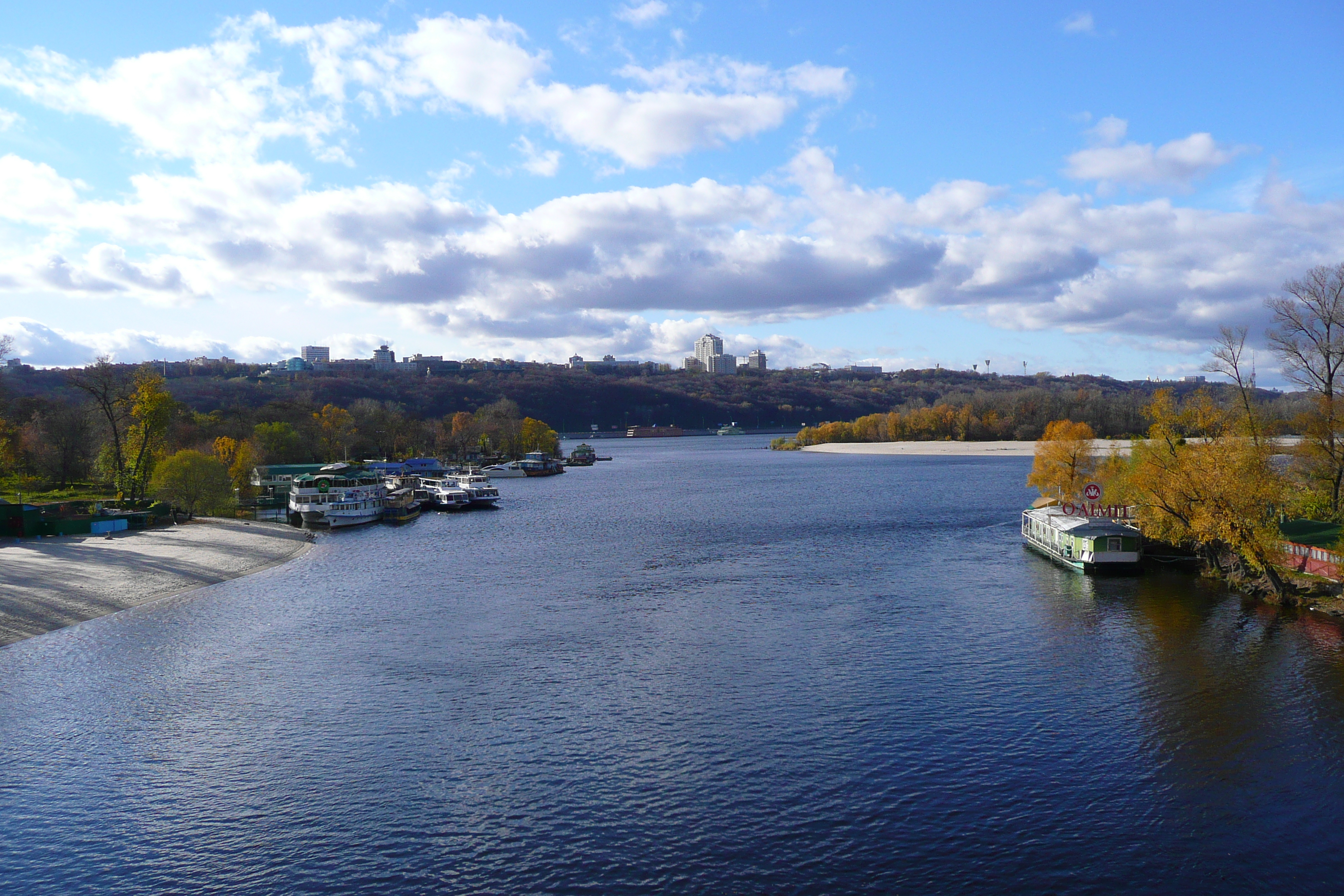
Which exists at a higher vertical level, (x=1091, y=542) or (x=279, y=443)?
(x=279, y=443)

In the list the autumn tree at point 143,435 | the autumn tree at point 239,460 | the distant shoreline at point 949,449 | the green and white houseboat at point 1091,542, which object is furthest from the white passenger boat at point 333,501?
the distant shoreline at point 949,449

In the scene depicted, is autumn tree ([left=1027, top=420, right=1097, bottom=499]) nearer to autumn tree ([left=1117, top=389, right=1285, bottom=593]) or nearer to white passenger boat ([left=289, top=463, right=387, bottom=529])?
autumn tree ([left=1117, top=389, right=1285, bottom=593])

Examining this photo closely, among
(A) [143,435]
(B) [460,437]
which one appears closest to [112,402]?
(A) [143,435]

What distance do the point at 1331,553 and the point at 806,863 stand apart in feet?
104

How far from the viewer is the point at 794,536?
62.9m

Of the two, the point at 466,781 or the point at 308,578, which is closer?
the point at 466,781

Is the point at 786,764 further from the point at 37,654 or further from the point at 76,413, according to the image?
the point at 76,413

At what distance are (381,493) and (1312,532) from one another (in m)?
75.2

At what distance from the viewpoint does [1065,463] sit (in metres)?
69.8

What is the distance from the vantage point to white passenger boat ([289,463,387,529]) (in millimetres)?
74750

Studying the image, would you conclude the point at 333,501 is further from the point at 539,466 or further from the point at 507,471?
the point at 539,466

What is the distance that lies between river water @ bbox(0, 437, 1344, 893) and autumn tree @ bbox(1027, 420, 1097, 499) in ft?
84.5

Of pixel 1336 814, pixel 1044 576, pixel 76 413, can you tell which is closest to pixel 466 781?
pixel 1336 814

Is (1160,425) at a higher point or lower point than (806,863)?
higher
